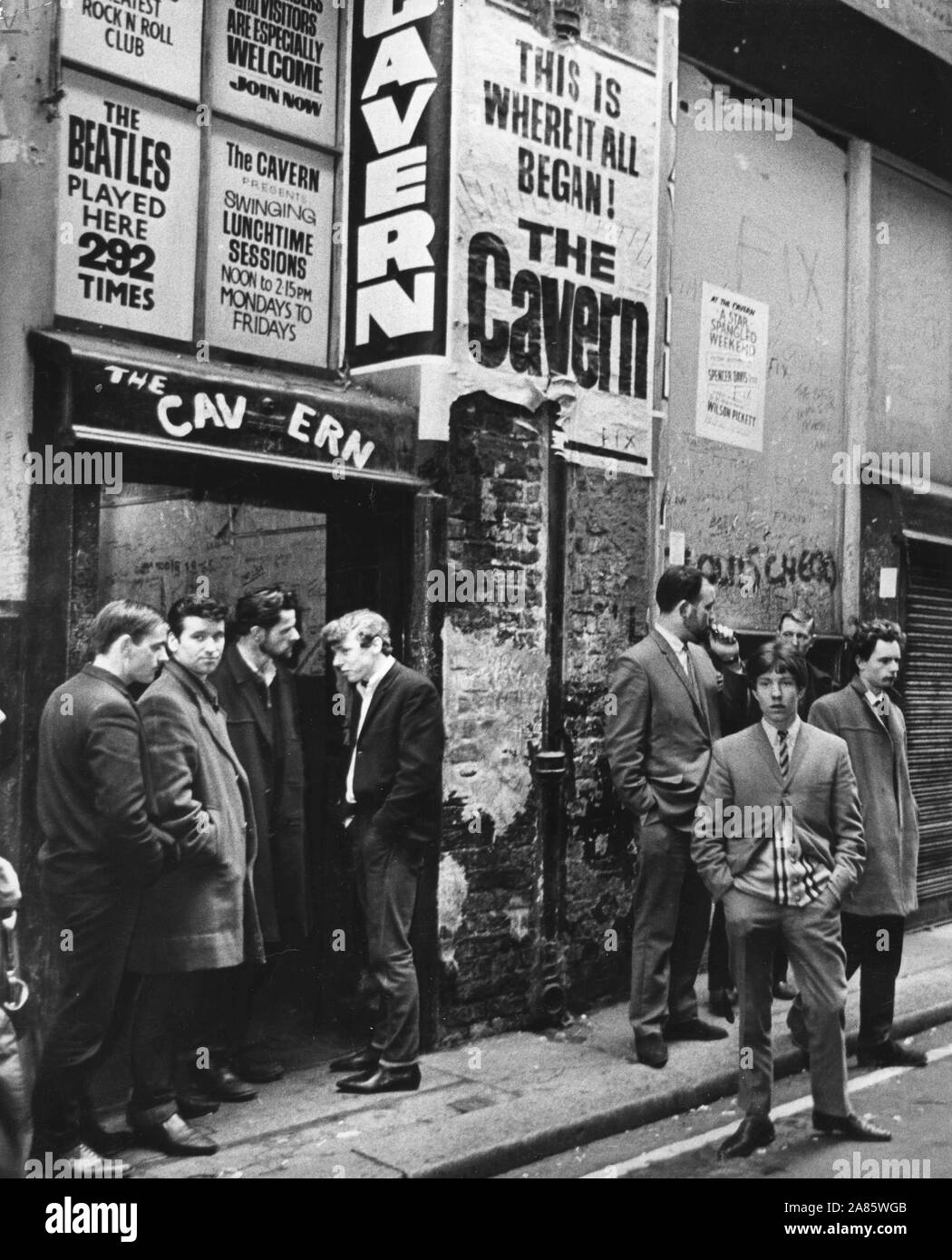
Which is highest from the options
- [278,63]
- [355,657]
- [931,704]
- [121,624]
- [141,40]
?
[278,63]

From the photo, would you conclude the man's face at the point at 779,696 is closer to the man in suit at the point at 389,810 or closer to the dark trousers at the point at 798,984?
the dark trousers at the point at 798,984

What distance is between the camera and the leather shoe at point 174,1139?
4703 millimetres

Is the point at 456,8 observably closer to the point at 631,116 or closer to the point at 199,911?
the point at 631,116

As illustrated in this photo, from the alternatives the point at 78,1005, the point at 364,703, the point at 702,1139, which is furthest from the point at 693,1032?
the point at 78,1005

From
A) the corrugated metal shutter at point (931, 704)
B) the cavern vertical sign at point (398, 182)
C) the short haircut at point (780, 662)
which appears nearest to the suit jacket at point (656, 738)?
the short haircut at point (780, 662)

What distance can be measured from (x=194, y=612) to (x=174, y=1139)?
196cm

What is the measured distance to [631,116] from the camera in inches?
284

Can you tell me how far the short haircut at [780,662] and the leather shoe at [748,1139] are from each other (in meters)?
1.64

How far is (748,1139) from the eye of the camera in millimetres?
4848

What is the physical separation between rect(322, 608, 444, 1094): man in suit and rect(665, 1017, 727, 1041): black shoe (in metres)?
1.38

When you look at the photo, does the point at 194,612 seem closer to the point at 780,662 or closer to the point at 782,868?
the point at 780,662
